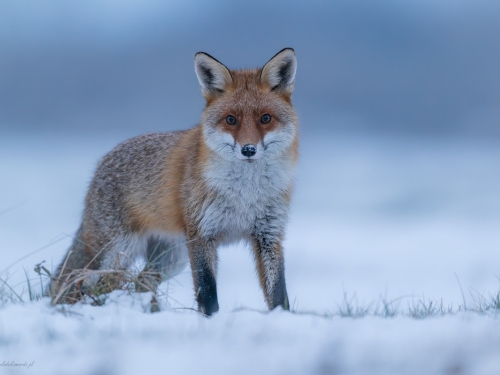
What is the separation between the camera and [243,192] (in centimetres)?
389

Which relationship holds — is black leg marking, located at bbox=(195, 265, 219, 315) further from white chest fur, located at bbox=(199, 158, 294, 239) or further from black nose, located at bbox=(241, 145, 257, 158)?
black nose, located at bbox=(241, 145, 257, 158)

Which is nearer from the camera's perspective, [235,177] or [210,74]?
[235,177]

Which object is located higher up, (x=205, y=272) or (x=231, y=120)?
(x=231, y=120)

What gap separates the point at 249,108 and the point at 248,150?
15.0 inches

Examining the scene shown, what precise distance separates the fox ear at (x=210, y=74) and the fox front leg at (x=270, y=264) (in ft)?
3.43

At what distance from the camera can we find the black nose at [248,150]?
3549 mm

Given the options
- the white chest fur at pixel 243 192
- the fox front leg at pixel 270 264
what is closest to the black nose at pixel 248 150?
the white chest fur at pixel 243 192

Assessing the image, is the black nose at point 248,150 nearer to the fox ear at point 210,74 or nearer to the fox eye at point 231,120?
the fox eye at point 231,120

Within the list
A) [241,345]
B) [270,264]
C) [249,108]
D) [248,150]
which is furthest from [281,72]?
[241,345]

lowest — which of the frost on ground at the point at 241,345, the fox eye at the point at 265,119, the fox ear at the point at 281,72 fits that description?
the frost on ground at the point at 241,345

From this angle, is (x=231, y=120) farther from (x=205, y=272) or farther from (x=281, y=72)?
(x=205, y=272)

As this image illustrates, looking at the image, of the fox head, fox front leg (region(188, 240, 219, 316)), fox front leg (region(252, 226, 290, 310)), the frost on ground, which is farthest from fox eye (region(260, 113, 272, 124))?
the frost on ground

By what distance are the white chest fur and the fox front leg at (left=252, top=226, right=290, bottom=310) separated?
12cm

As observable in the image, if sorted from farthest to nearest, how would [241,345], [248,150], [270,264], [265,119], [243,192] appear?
[270,264] → [243,192] → [265,119] → [248,150] → [241,345]
